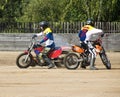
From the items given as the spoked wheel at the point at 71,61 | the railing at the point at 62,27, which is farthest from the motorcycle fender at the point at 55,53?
the railing at the point at 62,27

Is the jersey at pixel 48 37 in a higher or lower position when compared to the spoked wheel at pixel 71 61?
higher

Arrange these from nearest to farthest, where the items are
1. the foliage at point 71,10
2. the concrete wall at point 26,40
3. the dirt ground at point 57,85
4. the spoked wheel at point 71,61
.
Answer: the dirt ground at point 57,85, the spoked wheel at point 71,61, the concrete wall at point 26,40, the foliage at point 71,10

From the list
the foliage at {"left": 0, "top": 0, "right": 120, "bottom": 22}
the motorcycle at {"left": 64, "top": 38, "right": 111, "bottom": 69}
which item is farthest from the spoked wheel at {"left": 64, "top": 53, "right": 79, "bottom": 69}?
the foliage at {"left": 0, "top": 0, "right": 120, "bottom": 22}

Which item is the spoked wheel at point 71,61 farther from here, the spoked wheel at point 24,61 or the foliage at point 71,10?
the foliage at point 71,10

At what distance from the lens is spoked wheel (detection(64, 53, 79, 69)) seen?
2022 centimetres

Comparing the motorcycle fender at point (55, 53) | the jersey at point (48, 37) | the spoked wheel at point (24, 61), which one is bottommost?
the spoked wheel at point (24, 61)

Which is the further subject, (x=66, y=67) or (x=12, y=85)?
(x=66, y=67)

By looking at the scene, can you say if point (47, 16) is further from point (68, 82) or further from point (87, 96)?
point (87, 96)

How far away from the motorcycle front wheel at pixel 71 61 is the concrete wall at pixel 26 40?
41.3ft

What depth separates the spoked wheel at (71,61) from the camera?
2022 cm

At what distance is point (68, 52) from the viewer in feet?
67.5

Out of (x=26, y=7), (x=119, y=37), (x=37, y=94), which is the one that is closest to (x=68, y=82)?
(x=37, y=94)

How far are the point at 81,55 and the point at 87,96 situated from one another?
894 cm

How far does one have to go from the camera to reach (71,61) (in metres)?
20.3
